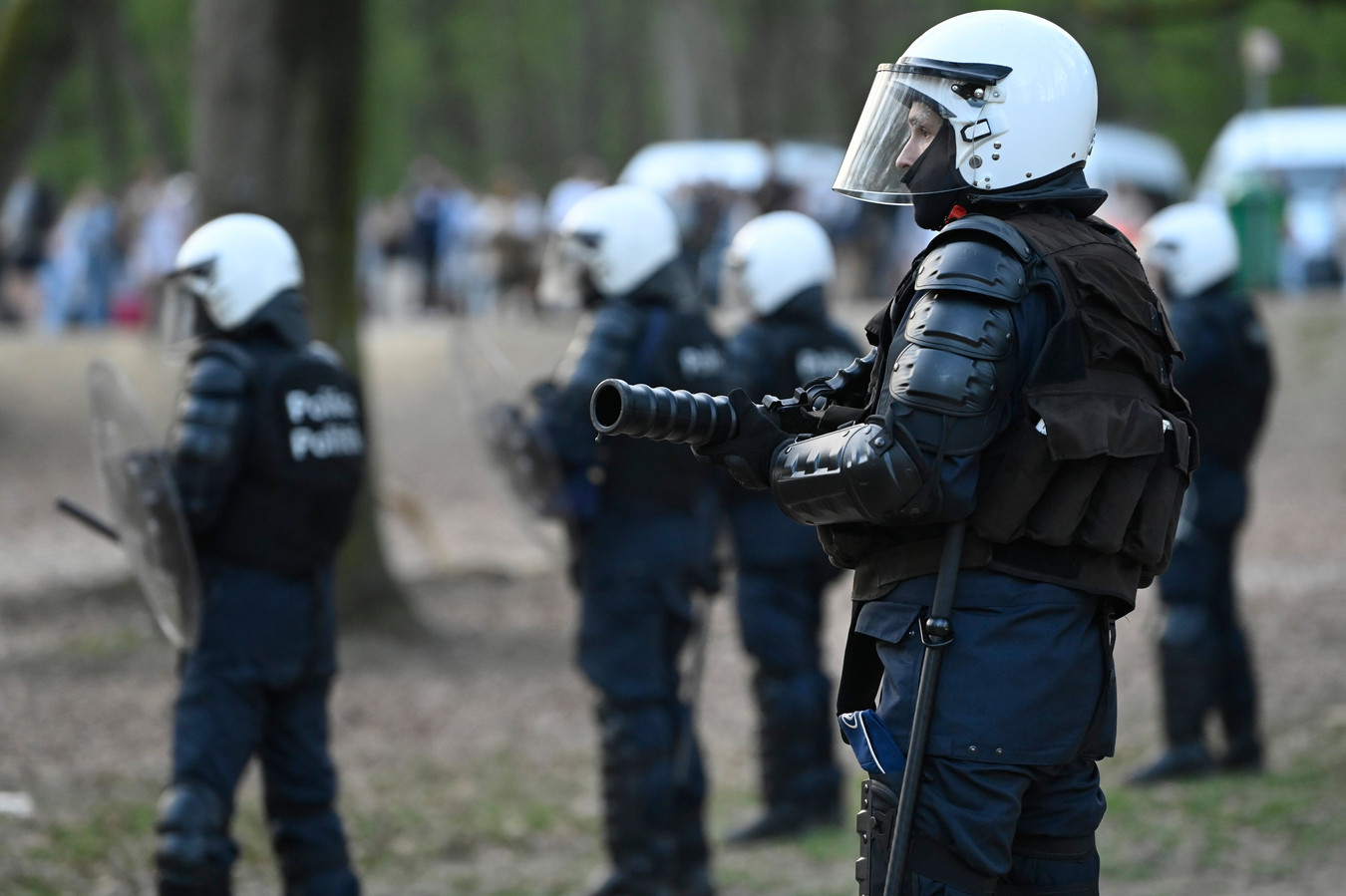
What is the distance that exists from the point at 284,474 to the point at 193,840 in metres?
0.96

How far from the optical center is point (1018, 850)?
3.03 meters

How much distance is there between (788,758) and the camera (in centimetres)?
631

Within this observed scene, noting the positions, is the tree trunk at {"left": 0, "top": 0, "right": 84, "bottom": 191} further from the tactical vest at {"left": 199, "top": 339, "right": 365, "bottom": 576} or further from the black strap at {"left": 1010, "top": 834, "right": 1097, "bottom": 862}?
the black strap at {"left": 1010, "top": 834, "right": 1097, "bottom": 862}

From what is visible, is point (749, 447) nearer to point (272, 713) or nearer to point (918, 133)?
point (918, 133)

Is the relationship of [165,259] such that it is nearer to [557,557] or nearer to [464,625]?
[464,625]

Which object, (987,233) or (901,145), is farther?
(901,145)

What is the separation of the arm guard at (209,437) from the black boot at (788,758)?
270 centimetres

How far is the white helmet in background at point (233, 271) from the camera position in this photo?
174 inches

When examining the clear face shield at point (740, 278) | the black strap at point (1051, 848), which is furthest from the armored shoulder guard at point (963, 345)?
the clear face shield at point (740, 278)

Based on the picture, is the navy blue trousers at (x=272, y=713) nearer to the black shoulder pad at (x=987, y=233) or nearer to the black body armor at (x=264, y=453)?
the black body armor at (x=264, y=453)

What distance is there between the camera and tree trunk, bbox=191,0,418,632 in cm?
845

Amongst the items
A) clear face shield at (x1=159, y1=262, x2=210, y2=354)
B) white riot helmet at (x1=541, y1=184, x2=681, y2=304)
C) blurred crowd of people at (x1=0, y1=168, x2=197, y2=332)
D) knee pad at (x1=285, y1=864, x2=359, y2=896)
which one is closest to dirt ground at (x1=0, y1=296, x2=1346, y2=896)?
white riot helmet at (x1=541, y1=184, x2=681, y2=304)

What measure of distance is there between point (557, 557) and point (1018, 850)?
340 centimetres

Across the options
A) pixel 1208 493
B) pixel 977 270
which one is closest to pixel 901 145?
pixel 977 270
